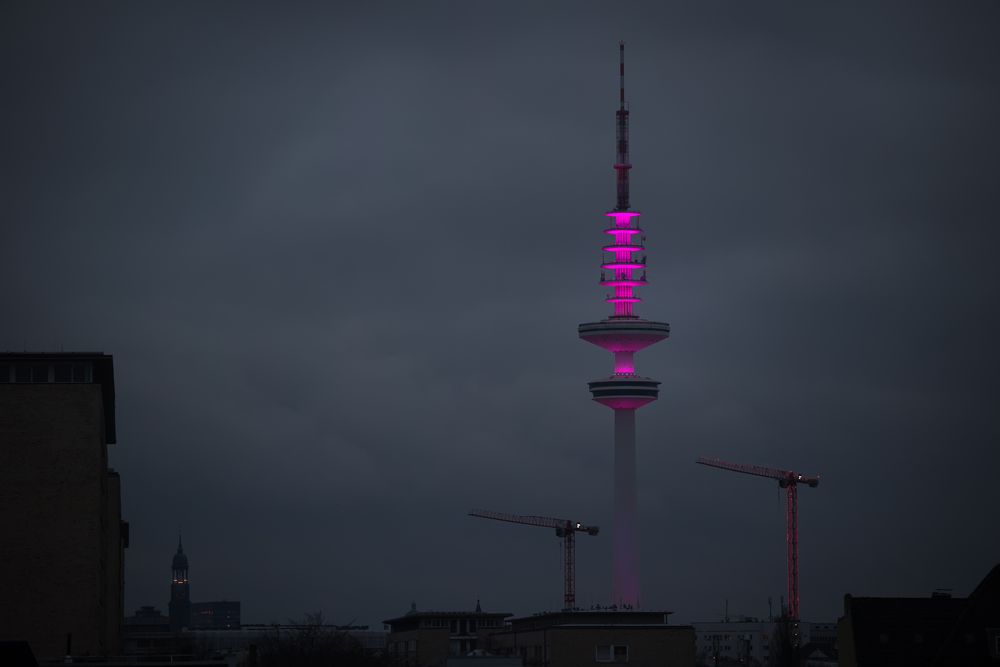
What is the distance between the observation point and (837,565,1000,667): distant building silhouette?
88.5 metres

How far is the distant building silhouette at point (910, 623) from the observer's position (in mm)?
88500

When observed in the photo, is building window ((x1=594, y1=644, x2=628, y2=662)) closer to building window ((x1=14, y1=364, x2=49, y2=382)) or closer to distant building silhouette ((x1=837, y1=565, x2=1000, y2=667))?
distant building silhouette ((x1=837, y1=565, x2=1000, y2=667))

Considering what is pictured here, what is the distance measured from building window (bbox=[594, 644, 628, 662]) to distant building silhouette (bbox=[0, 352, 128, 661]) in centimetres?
4067

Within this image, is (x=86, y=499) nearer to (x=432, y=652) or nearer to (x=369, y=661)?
(x=369, y=661)

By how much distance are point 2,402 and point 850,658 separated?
154 ft

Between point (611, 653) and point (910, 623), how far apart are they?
31943 mm

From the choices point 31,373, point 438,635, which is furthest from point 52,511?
point 438,635

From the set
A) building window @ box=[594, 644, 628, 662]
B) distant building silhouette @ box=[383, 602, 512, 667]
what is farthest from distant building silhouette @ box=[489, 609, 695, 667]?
distant building silhouette @ box=[383, 602, 512, 667]

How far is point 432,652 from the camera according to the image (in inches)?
6358

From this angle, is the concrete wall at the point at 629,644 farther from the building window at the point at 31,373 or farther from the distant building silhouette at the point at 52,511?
the building window at the point at 31,373

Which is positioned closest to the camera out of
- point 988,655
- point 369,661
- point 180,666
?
point 180,666

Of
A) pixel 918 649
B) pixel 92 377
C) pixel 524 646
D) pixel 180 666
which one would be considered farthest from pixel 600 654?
pixel 180 666

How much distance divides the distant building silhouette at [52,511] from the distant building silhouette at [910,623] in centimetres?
3985

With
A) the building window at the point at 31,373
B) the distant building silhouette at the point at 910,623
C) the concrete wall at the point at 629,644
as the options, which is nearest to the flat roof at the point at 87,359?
the building window at the point at 31,373
